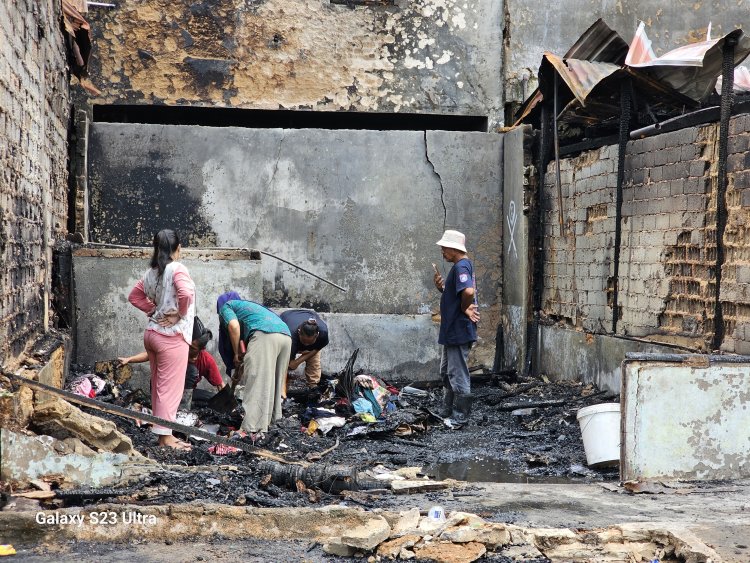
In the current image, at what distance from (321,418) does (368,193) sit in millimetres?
3779

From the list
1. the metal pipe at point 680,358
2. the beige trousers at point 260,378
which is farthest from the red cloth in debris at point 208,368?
the metal pipe at point 680,358

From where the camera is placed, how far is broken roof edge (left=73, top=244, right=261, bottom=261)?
28.5ft

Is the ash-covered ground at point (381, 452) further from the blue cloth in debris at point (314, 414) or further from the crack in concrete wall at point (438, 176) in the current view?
the crack in concrete wall at point (438, 176)

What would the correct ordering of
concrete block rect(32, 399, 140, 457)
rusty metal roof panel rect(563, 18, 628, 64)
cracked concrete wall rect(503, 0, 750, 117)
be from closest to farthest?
concrete block rect(32, 399, 140, 457) < rusty metal roof panel rect(563, 18, 628, 64) < cracked concrete wall rect(503, 0, 750, 117)

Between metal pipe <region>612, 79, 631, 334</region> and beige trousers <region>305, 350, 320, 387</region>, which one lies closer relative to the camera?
metal pipe <region>612, 79, 631, 334</region>

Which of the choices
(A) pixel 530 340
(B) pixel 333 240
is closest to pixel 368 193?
(B) pixel 333 240

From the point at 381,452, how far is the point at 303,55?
19.0ft

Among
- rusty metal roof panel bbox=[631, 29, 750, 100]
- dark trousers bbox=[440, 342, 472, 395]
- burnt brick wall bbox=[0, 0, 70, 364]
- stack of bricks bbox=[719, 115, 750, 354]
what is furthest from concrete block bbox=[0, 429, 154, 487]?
rusty metal roof panel bbox=[631, 29, 750, 100]

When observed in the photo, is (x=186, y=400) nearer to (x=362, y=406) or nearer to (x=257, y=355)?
(x=257, y=355)

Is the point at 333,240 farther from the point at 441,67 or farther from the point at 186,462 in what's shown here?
the point at 186,462

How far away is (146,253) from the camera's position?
8797 millimetres

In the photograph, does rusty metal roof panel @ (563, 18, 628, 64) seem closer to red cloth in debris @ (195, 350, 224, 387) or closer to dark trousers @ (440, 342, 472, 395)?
dark trousers @ (440, 342, 472, 395)

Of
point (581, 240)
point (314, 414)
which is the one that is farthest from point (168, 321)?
point (581, 240)

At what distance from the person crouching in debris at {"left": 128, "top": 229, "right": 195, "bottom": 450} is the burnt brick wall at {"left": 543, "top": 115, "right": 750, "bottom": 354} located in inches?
160
